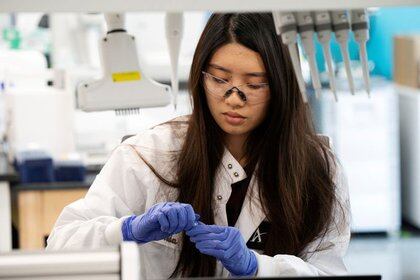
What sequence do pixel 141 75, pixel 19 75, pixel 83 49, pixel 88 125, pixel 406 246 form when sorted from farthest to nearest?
pixel 406 246
pixel 83 49
pixel 88 125
pixel 19 75
pixel 141 75

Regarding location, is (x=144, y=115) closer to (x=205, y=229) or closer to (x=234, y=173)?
(x=234, y=173)

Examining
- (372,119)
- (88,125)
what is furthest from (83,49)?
(372,119)

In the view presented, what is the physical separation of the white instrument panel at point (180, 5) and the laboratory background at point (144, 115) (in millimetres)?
255

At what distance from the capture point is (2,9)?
139 cm

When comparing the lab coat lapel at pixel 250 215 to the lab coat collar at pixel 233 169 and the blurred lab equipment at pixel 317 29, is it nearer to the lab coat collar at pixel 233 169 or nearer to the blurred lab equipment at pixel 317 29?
the lab coat collar at pixel 233 169

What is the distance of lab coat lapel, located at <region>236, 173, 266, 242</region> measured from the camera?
7.79 feet

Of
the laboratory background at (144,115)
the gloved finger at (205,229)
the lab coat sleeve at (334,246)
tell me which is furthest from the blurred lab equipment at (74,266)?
the lab coat sleeve at (334,246)

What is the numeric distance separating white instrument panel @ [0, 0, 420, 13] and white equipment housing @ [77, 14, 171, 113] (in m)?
0.75

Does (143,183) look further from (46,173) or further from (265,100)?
(46,173)

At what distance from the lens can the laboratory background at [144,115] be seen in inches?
134

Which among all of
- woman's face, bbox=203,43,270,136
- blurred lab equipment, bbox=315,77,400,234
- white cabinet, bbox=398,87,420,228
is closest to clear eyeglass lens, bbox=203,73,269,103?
woman's face, bbox=203,43,270,136

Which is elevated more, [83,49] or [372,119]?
[83,49]

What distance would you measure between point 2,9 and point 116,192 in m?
1.06

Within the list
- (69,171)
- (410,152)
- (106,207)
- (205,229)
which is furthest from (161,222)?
(410,152)
